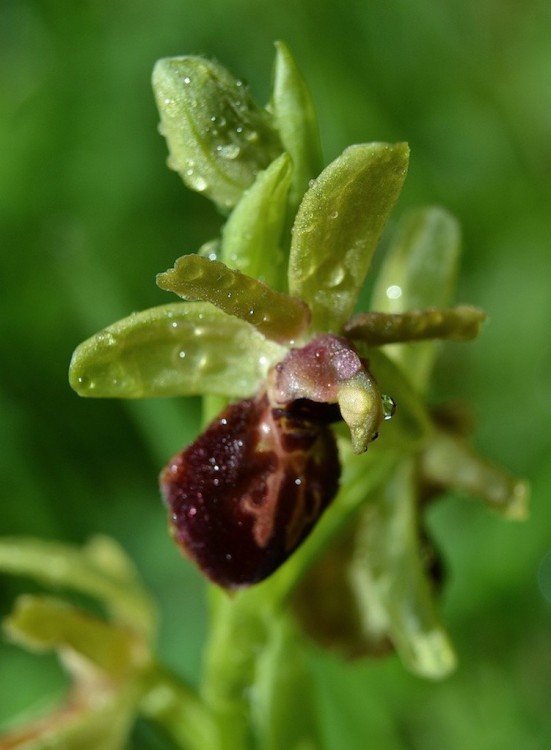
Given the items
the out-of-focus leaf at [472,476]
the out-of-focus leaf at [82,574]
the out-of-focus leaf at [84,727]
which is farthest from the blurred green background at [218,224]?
the out-of-focus leaf at [472,476]

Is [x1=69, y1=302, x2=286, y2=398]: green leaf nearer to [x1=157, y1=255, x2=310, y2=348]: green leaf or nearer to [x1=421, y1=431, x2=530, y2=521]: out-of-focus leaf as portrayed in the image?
[x1=157, y1=255, x2=310, y2=348]: green leaf

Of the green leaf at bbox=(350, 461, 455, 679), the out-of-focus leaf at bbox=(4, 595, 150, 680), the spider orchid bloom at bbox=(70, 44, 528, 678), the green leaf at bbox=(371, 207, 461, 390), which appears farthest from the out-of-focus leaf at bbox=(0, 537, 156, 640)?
the green leaf at bbox=(371, 207, 461, 390)

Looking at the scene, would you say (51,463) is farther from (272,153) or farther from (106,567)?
(272,153)

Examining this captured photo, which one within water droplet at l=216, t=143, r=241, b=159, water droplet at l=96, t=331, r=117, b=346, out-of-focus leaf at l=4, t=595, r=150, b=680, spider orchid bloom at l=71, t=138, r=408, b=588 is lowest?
out-of-focus leaf at l=4, t=595, r=150, b=680

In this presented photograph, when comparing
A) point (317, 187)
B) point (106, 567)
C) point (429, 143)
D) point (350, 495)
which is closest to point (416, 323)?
point (317, 187)

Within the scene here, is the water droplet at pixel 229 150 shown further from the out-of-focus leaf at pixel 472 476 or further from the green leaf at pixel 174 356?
the out-of-focus leaf at pixel 472 476

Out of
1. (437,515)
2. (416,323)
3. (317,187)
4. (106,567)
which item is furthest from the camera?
(437,515)

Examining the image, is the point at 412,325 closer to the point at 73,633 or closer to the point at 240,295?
the point at 240,295
